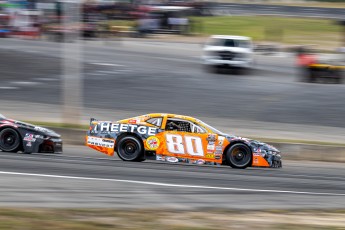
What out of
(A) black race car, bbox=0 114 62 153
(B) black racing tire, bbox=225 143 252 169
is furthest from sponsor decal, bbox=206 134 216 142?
(A) black race car, bbox=0 114 62 153

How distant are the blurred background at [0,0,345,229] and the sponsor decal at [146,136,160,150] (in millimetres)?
2447

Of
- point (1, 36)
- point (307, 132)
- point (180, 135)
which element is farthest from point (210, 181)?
point (1, 36)

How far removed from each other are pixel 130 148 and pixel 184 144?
45.7 inches

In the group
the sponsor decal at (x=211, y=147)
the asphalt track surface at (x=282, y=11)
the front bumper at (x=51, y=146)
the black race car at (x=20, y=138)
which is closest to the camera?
the black race car at (x=20, y=138)

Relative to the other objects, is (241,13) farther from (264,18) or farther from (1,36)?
(1,36)

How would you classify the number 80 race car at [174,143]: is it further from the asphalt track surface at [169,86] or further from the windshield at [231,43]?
the windshield at [231,43]

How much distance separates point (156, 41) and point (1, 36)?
9.40m

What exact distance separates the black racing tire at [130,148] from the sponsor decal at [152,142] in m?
0.15

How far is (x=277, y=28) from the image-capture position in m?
59.8

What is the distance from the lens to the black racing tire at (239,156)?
17.0m

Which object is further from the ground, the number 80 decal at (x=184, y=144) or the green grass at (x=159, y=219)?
the number 80 decal at (x=184, y=144)

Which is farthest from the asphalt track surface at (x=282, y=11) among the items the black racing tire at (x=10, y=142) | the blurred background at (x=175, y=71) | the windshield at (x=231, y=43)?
the black racing tire at (x=10, y=142)

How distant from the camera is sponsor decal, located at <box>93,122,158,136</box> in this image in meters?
16.9

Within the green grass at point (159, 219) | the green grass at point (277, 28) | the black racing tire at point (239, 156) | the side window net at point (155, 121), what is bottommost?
the green grass at point (159, 219)
